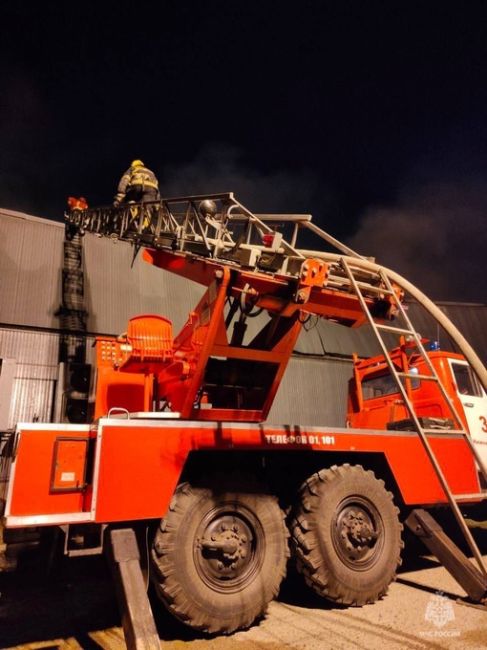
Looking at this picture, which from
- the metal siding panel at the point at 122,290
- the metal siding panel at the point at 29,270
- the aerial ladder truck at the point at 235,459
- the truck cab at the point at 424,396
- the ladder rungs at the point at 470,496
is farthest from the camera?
the metal siding panel at the point at 122,290

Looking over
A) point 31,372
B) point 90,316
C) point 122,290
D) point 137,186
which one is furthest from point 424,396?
point 31,372

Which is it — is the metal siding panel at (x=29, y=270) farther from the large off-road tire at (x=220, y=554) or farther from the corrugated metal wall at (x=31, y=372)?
the large off-road tire at (x=220, y=554)

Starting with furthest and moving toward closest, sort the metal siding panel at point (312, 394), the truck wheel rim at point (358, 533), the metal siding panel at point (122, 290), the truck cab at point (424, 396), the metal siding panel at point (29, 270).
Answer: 1. the metal siding panel at point (312, 394)
2. the metal siding panel at point (122, 290)
3. the metal siding panel at point (29, 270)
4. the truck cab at point (424, 396)
5. the truck wheel rim at point (358, 533)

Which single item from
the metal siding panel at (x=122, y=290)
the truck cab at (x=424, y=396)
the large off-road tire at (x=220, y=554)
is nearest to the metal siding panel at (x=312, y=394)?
the metal siding panel at (x=122, y=290)

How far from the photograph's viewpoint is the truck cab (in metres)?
7.07

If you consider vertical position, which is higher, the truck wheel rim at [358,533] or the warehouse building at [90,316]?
the warehouse building at [90,316]

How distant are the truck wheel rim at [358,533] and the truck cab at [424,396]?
62.5 inches

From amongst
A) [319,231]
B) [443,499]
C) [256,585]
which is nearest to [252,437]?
[256,585]

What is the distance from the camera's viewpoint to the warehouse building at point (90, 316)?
12977 millimetres

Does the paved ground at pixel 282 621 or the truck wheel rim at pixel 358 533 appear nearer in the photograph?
the paved ground at pixel 282 621

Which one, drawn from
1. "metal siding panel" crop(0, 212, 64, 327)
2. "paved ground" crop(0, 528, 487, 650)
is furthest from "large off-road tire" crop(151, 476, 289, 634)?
"metal siding panel" crop(0, 212, 64, 327)

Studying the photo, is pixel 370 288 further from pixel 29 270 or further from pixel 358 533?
pixel 29 270

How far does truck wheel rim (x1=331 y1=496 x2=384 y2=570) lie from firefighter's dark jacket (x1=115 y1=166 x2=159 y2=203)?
6142 mm

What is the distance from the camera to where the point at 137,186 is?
26.0 feet
